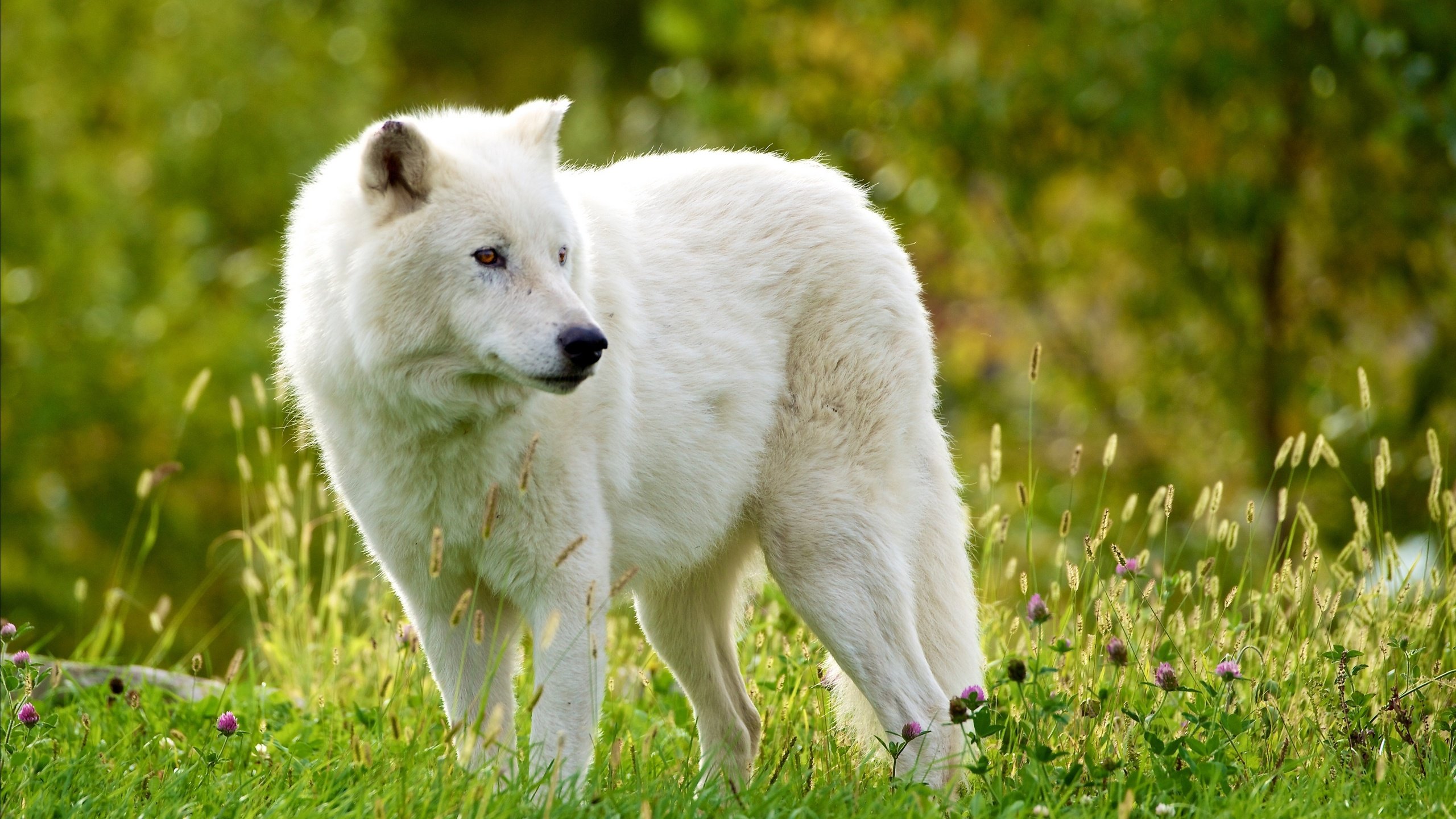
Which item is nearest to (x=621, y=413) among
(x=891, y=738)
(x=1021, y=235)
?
(x=891, y=738)

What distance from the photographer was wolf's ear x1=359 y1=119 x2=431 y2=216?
341 cm

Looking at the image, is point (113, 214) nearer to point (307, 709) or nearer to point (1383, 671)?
point (307, 709)

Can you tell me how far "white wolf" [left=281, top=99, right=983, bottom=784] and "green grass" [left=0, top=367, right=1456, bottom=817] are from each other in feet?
0.61

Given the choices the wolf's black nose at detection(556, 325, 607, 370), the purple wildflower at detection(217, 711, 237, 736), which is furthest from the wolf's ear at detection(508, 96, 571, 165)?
the purple wildflower at detection(217, 711, 237, 736)

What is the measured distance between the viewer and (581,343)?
3291 mm

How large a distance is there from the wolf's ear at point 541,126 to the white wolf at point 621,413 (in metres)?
0.01

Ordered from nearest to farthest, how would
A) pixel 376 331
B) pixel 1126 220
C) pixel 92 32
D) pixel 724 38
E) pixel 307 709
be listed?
pixel 376 331 → pixel 307 709 → pixel 1126 220 → pixel 724 38 → pixel 92 32

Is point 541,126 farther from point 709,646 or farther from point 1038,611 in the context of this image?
point 1038,611

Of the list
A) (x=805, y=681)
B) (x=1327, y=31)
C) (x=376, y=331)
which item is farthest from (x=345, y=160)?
(x=1327, y=31)

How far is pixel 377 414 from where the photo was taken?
363cm

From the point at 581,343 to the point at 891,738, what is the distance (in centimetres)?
154

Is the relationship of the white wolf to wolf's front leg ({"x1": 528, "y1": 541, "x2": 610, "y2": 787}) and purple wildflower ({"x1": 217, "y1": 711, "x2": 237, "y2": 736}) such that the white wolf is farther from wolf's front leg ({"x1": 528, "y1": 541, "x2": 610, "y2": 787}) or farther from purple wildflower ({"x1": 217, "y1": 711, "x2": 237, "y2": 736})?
purple wildflower ({"x1": 217, "y1": 711, "x2": 237, "y2": 736})

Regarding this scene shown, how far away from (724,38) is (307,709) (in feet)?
24.4

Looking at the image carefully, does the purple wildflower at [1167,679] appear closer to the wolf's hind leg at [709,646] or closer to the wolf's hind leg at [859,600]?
the wolf's hind leg at [859,600]
